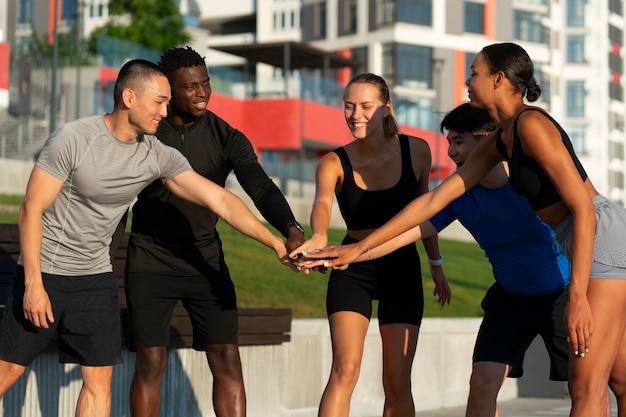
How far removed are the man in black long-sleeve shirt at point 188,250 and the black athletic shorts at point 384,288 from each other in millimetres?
476

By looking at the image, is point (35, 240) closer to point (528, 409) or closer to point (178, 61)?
point (178, 61)

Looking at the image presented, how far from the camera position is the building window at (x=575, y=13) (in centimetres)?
9600

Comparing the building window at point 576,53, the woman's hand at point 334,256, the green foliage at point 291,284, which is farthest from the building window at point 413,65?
the woman's hand at point 334,256

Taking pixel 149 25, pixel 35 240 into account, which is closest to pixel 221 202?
pixel 35 240

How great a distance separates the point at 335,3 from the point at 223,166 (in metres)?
73.0

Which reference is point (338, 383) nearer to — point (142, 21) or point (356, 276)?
point (356, 276)

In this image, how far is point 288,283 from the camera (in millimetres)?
16297

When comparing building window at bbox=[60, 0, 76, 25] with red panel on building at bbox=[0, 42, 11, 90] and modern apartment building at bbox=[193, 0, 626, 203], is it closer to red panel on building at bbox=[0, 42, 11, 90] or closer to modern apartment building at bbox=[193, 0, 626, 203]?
modern apartment building at bbox=[193, 0, 626, 203]

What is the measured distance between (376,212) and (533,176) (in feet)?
4.96

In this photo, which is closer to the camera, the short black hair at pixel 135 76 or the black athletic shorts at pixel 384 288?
the short black hair at pixel 135 76

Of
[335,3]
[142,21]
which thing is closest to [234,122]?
[142,21]

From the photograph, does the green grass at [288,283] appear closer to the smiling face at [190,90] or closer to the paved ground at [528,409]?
the paved ground at [528,409]

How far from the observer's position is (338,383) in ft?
21.6

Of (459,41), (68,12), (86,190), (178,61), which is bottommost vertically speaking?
(86,190)
